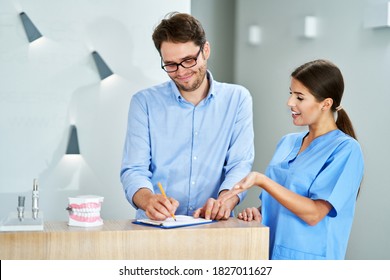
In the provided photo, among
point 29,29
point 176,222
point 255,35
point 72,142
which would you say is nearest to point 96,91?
point 72,142

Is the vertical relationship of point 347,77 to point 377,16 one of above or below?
below

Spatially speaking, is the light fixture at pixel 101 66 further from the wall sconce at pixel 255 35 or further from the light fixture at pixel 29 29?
the wall sconce at pixel 255 35

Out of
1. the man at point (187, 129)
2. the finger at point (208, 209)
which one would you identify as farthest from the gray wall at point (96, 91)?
the finger at point (208, 209)

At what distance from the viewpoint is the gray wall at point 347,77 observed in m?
3.49

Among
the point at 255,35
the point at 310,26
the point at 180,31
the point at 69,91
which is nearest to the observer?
the point at 180,31

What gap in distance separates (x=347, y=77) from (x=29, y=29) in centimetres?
192

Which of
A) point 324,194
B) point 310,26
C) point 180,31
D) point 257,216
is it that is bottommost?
point 257,216

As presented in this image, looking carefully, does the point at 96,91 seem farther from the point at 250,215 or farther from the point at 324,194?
the point at 324,194

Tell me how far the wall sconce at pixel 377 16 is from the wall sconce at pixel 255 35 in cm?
131

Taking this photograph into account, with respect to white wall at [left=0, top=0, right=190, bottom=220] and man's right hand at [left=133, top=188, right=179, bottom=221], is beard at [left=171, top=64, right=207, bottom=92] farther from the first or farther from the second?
white wall at [left=0, top=0, right=190, bottom=220]

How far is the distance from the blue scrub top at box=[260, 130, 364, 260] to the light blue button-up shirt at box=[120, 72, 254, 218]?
0.37m

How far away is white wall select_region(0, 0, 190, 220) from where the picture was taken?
374 centimetres

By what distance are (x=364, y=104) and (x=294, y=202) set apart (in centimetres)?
168

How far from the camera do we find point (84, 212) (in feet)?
6.59
